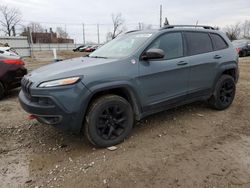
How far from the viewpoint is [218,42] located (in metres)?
4.94

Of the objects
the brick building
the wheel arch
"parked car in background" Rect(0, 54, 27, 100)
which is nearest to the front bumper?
the wheel arch

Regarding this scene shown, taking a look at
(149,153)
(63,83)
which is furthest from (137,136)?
(63,83)

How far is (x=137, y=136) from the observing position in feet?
12.7

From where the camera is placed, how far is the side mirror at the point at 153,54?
3.61 meters

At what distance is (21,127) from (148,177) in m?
2.68

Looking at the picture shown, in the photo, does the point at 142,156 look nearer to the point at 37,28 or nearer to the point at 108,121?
the point at 108,121

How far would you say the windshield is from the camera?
12.6 feet

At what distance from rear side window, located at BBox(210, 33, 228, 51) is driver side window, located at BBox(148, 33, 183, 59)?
39.2 inches

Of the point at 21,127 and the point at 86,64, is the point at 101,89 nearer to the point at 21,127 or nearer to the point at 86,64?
the point at 86,64

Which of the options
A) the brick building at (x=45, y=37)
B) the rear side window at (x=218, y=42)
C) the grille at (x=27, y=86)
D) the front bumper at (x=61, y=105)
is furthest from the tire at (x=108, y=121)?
the brick building at (x=45, y=37)

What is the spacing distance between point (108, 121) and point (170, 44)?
176 cm

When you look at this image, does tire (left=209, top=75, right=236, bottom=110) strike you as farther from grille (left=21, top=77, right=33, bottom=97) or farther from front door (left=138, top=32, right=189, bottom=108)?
grille (left=21, top=77, right=33, bottom=97)

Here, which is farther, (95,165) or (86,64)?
(86,64)

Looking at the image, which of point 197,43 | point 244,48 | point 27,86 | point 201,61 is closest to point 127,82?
point 27,86
